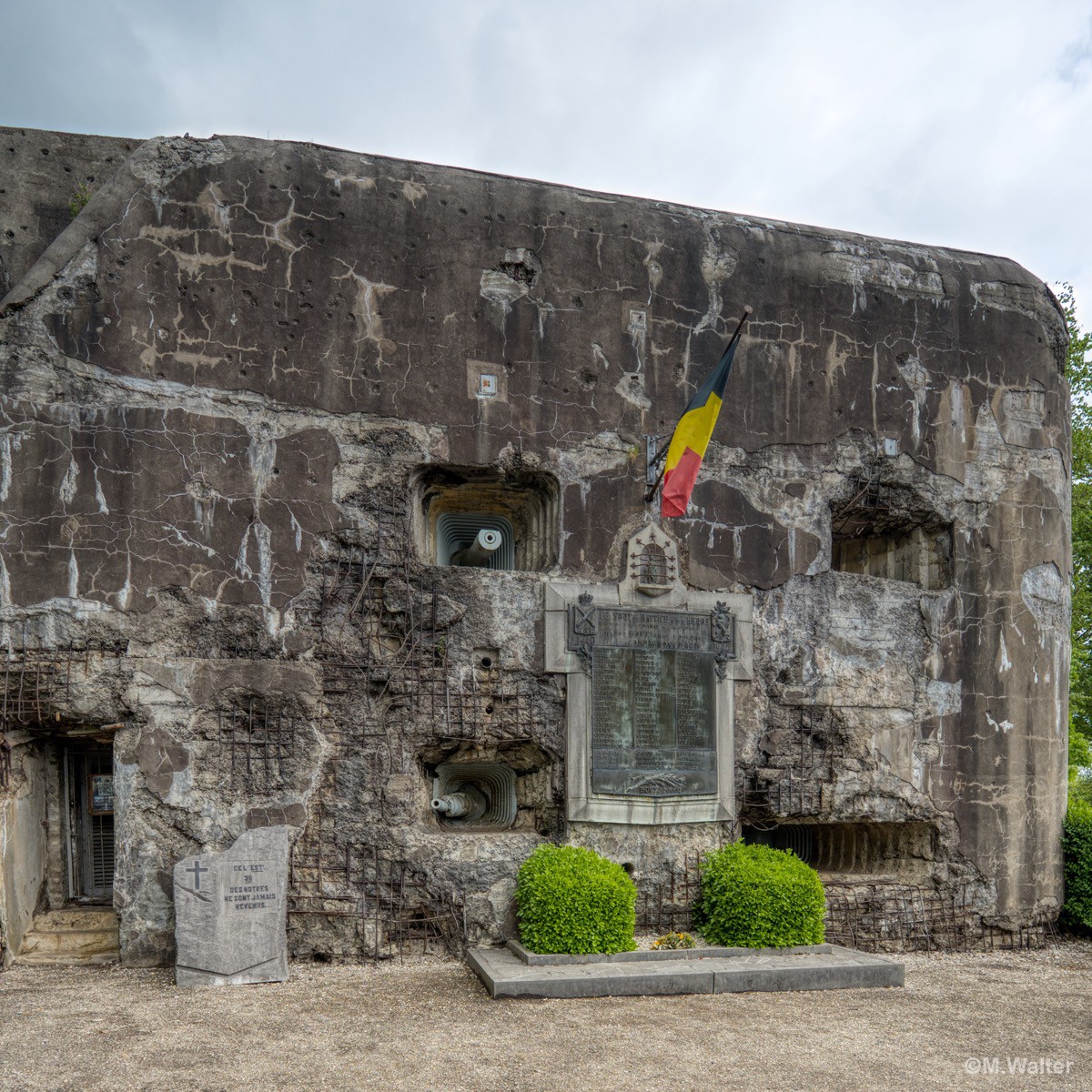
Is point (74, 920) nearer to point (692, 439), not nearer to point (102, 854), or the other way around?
point (102, 854)

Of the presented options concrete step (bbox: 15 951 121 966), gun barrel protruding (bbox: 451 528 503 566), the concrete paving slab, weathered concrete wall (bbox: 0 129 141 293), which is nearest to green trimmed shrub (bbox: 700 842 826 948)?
the concrete paving slab

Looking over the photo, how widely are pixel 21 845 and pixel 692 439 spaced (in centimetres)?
588

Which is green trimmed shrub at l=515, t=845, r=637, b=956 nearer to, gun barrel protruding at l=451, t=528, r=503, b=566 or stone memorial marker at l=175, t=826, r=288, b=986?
stone memorial marker at l=175, t=826, r=288, b=986

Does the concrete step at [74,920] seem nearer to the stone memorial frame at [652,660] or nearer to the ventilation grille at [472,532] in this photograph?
the stone memorial frame at [652,660]

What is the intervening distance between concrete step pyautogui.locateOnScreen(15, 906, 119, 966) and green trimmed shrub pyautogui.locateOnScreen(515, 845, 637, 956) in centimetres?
308

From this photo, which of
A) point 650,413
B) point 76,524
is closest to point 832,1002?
point 650,413

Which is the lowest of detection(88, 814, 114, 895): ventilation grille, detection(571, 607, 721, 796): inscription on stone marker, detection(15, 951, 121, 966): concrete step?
detection(15, 951, 121, 966): concrete step

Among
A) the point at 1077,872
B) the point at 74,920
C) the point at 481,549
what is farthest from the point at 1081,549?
the point at 74,920

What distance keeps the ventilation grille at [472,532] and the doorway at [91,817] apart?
10.7 feet

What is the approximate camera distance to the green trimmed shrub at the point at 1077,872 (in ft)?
32.0

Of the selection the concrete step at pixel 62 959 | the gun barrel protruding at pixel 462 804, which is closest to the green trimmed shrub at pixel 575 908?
the gun barrel protruding at pixel 462 804

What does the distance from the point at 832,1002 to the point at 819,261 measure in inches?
254

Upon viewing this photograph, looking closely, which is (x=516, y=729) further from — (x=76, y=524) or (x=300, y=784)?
(x=76, y=524)

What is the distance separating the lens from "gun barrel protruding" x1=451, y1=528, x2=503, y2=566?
29.1 feet
